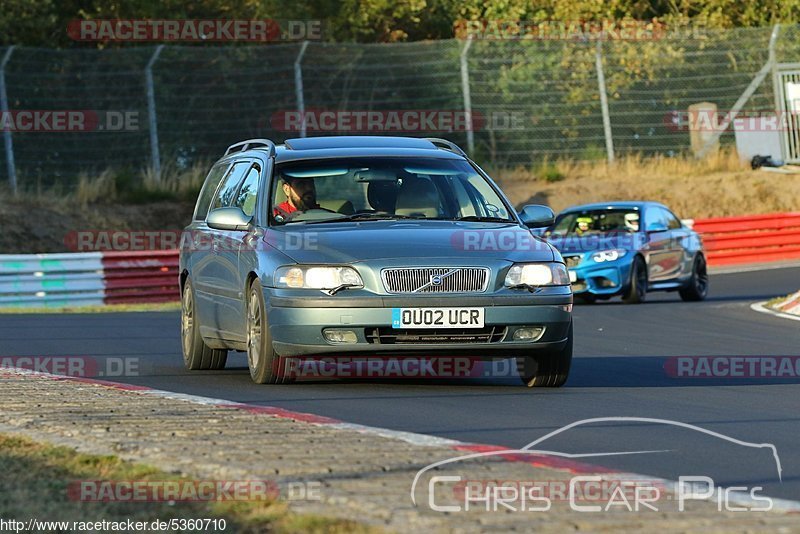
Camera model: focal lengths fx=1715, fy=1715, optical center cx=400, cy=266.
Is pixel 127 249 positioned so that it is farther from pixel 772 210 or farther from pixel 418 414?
pixel 418 414

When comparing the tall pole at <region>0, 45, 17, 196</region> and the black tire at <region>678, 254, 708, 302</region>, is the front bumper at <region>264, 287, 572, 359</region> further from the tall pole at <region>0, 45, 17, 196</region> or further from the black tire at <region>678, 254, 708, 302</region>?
the tall pole at <region>0, 45, 17, 196</region>

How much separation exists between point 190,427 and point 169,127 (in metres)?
25.2

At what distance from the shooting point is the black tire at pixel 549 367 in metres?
11.4

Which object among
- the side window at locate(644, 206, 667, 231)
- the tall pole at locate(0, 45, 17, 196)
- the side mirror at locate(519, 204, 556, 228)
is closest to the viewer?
the side mirror at locate(519, 204, 556, 228)

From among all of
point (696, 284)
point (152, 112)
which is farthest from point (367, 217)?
point (152, 112)

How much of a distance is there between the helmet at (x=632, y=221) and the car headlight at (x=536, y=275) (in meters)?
13.9

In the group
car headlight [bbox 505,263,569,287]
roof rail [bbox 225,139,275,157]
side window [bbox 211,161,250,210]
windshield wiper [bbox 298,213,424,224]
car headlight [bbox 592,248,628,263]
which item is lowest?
car headlight [bbox 592,248,628,263]

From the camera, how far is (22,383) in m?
11.2

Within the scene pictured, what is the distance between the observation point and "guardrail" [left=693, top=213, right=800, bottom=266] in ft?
116

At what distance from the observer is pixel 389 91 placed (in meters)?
35.2

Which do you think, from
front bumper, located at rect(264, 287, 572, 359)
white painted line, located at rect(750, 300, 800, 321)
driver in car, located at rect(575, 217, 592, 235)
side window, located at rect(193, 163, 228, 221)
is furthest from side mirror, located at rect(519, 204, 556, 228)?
driver in car, located at rect(575, 217, 592, 235)

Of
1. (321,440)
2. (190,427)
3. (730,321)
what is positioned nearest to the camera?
(321,440)

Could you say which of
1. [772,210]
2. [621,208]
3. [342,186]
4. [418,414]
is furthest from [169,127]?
[418,414]

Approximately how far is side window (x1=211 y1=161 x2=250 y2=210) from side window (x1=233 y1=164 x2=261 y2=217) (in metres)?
0.20
